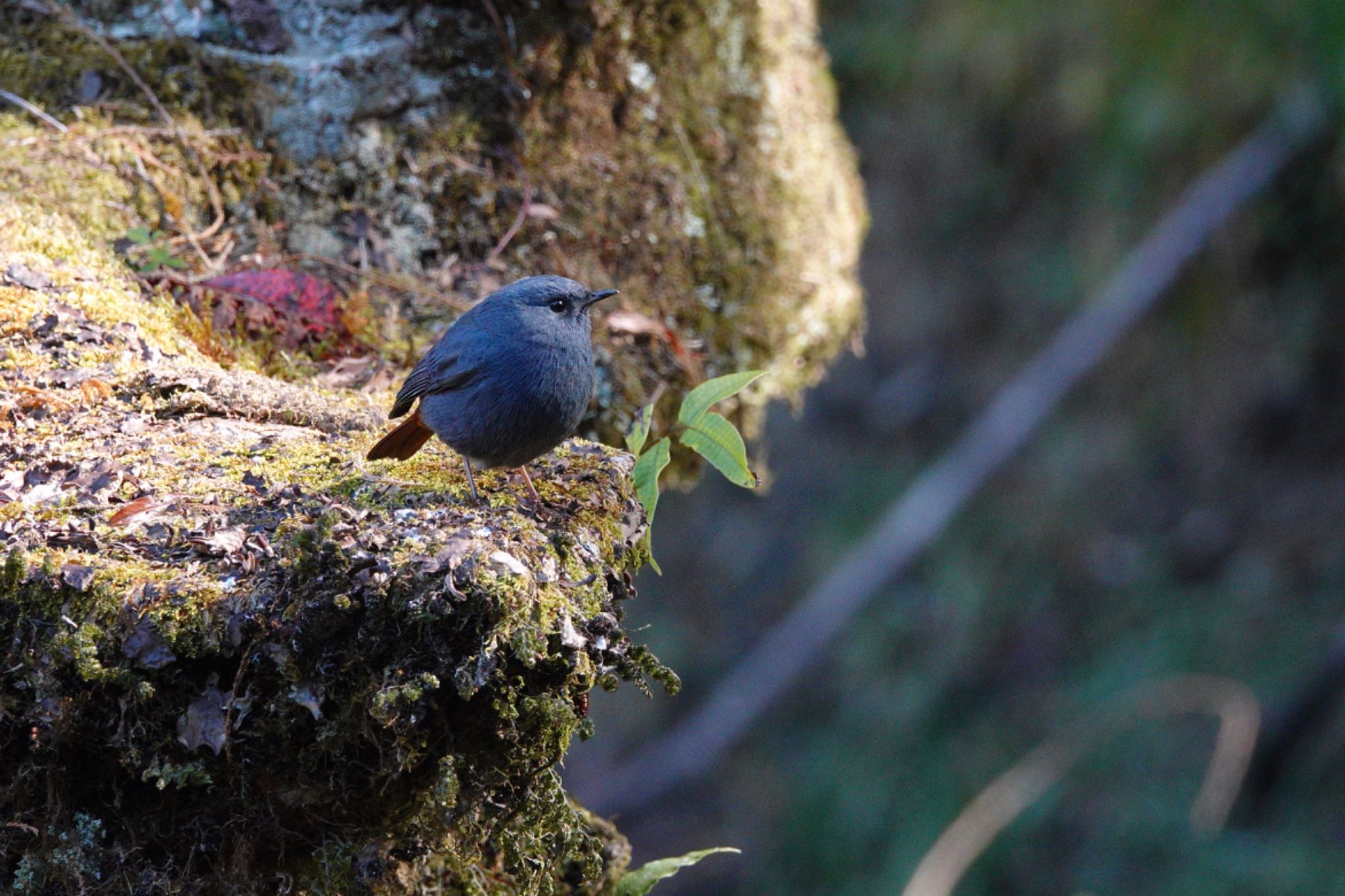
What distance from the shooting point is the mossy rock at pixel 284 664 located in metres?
1.75

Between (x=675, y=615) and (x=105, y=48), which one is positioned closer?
(x=105, y=48)

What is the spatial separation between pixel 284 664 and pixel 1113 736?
251 inches

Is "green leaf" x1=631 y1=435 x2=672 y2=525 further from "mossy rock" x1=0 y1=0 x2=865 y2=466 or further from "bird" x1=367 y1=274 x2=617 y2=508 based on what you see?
"mossy rock" x1=0 y1=0 x2=865 y2=466

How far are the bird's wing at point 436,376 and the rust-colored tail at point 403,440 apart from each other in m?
0.06

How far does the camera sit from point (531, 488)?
223 cm

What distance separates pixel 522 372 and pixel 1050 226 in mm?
6058

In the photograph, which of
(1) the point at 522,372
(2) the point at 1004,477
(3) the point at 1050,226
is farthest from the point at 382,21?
(2) the point at 1004,477

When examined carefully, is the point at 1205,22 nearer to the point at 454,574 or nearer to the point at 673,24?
the point at 673,24

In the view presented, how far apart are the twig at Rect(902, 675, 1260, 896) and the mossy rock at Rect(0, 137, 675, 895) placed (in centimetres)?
359

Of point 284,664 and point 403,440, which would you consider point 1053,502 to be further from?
point 284,664

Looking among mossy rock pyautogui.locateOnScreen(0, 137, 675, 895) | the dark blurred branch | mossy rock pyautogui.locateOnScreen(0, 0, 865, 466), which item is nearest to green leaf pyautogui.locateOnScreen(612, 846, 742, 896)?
mossy rock pyautogui.locateOnScreen(0, 137, 675, 895)

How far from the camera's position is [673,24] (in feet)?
13.8

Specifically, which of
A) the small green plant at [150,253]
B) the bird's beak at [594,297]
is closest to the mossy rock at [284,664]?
the bird's beak at [594,297]

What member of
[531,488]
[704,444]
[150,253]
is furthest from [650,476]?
[150,253]
